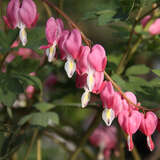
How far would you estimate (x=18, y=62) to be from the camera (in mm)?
1407

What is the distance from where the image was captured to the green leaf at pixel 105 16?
113 cm

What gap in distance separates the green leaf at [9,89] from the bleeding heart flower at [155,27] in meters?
0.50

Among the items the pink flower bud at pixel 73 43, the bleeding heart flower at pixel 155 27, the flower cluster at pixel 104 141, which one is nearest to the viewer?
the pink flower bud at pixel 73 43

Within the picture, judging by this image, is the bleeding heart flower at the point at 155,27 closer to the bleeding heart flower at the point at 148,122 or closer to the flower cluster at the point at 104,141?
the bleeding heart flower at the point at 148,122

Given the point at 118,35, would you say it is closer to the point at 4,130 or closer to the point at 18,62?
the point at 18,62

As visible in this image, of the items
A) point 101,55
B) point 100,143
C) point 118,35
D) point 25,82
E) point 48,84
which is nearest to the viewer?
point 101,55

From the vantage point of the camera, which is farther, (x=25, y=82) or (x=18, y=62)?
(x=18, y=62)

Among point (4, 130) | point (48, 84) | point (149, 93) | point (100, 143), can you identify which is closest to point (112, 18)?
point (149, 93)

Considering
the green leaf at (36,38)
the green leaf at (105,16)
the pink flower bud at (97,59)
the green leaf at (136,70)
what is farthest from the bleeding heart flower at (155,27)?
the pink flower bud at (97,59)

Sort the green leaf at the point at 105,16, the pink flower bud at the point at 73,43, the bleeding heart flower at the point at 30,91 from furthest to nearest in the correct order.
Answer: the bleeding heart flower at the point at 30,91 < the green leaf at the point at 105,16 < the pink flower bud at the point at 73,43

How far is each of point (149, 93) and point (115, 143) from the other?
95 centimetres

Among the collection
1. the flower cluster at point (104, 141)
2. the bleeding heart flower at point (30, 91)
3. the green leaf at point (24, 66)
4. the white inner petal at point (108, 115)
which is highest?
the white inner petal at point (108, 115)

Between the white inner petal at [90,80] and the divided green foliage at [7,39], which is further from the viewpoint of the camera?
the divided green foliage at [7,39]

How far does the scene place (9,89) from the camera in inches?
46.8
